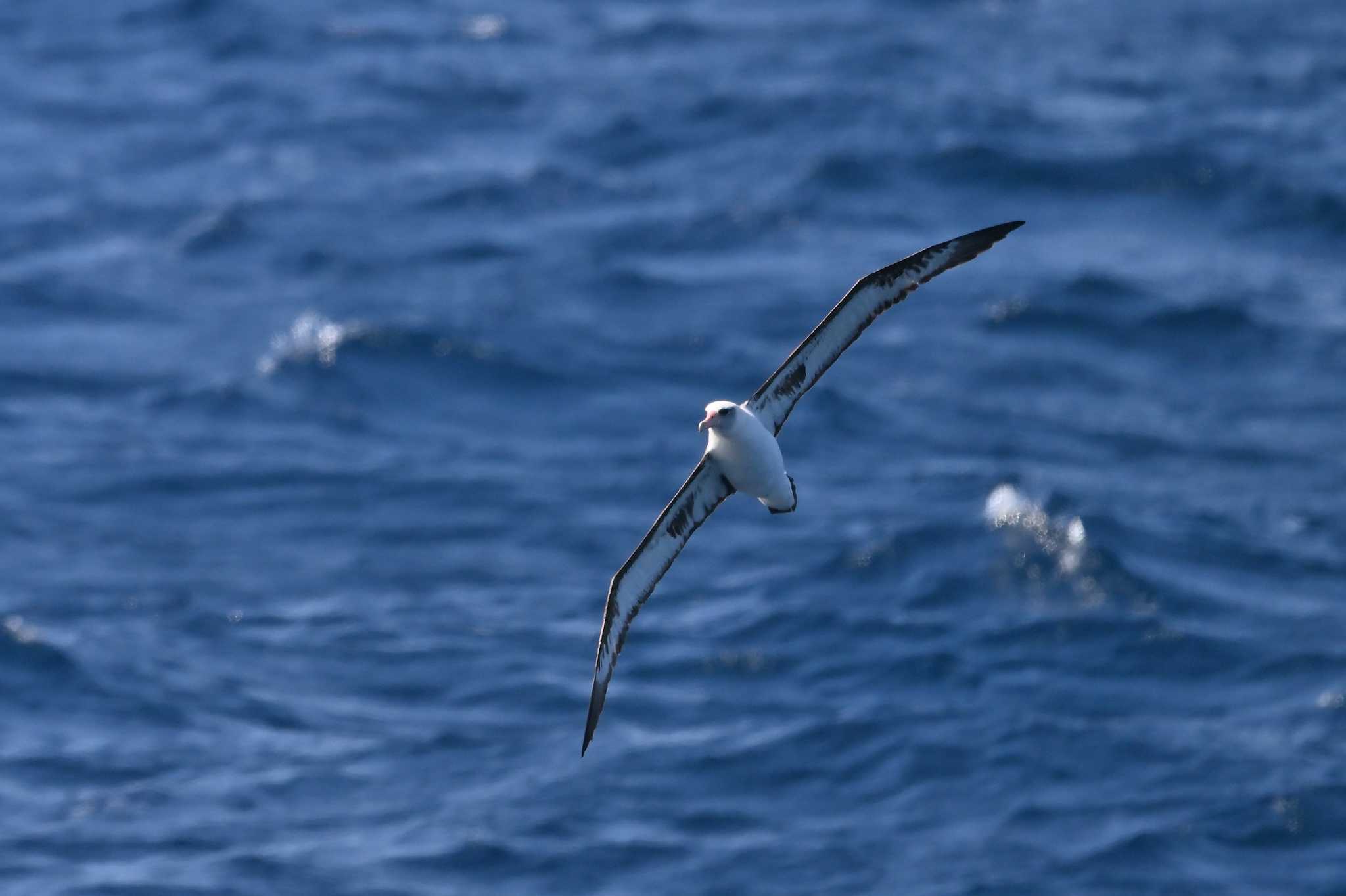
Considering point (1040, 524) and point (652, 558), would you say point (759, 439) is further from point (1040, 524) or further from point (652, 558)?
point (1040, 524)

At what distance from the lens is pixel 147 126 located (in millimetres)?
56500

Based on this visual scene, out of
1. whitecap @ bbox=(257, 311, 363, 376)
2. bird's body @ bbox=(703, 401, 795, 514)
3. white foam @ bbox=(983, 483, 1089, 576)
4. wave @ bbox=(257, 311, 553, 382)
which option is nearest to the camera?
bird's body @ bbox=(703, 401, 795, 514)

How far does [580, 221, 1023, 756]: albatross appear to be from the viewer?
21.2 meters

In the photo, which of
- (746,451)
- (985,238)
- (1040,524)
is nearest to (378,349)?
(1040,524)

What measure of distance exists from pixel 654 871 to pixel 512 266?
19.4m

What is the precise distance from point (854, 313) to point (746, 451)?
1.93 meters

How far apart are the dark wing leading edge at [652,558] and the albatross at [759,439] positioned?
0.04 ft

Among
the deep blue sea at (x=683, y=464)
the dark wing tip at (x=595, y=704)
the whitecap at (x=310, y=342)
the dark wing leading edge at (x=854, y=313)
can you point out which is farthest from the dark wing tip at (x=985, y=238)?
the whitecap at (x=310, y=342)

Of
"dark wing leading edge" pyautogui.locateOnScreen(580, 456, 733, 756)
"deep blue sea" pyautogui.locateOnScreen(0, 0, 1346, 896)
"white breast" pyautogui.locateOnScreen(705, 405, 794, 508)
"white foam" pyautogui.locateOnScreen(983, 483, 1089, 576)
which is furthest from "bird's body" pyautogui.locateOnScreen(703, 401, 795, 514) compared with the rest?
"white foam" pyautogui.locateOnScreen(983, 483, 1089, 576)

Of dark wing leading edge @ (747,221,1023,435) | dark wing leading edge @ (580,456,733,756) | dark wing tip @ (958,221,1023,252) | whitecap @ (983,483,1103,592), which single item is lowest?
whitecap @ (983,483,1103,592)

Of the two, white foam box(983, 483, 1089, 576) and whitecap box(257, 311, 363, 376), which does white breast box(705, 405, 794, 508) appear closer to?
white foam box(983, 483, 1089, 576)

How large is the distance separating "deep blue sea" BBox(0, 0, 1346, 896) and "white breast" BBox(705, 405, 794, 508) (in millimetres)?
11597

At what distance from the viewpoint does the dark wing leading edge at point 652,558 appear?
888 inches

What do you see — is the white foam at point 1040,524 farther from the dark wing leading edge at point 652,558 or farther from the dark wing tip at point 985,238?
the dark wing tip at point 985,238
